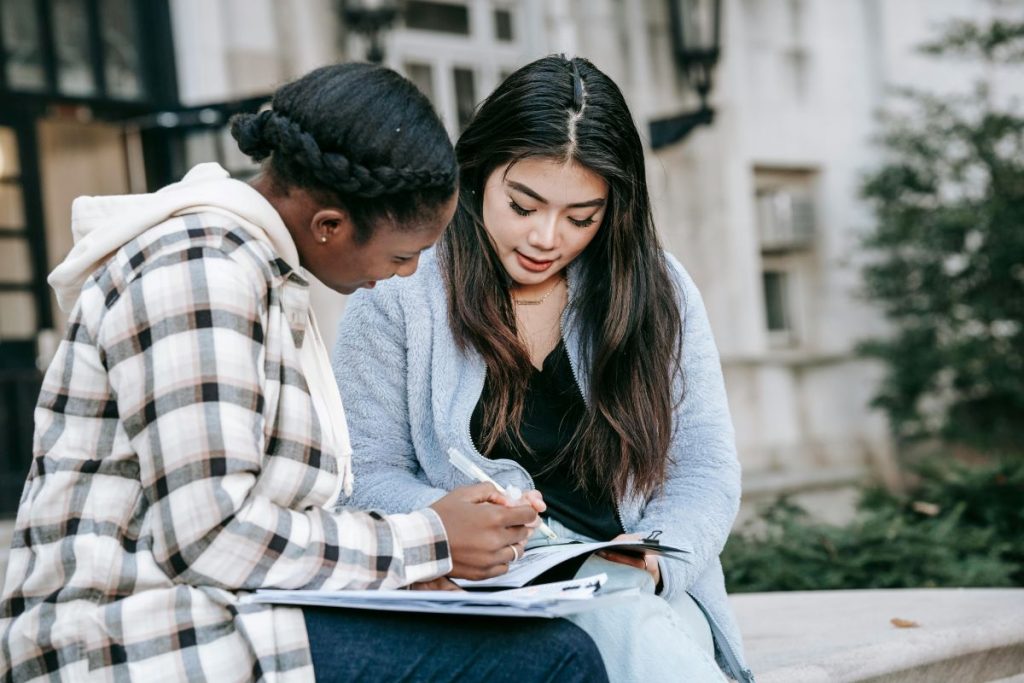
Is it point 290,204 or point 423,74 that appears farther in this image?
point 423,74

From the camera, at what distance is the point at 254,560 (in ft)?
4.96

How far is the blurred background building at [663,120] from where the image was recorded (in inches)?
263

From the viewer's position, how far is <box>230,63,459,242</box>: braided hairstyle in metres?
1.62

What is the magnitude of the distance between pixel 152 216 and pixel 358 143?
267 millimetres

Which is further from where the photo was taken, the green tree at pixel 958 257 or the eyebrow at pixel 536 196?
the green tree at pixel 958 257

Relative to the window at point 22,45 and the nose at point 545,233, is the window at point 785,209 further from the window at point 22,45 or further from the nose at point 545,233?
the nose at point 545,233

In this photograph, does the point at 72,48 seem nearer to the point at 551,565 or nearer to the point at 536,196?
the point at 536,196

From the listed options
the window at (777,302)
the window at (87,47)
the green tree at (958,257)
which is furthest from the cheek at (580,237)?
the window at (777,302)

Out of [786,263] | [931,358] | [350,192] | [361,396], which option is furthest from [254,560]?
[786,263]

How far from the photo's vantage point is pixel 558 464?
94.4 inches

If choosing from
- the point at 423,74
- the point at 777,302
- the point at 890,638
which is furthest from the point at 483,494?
the point at 777,302

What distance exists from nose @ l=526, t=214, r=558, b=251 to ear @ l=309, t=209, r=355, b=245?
798 mm

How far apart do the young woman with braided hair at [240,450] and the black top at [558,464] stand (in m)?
0.65

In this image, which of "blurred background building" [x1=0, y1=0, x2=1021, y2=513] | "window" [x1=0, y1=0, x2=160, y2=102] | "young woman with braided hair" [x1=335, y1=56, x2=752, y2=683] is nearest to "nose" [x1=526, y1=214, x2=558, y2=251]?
"young woman with braided hair" [x1=335, y1=56, x2=752, y2=683]
